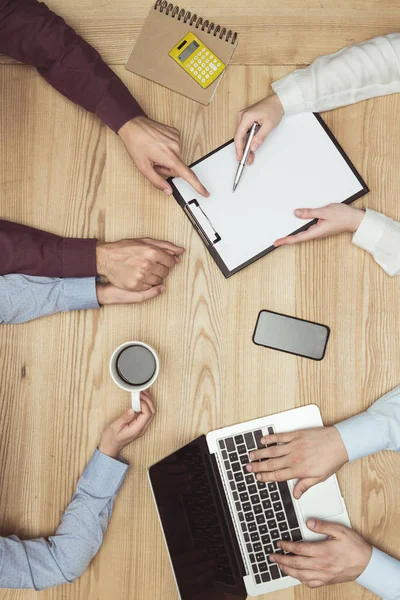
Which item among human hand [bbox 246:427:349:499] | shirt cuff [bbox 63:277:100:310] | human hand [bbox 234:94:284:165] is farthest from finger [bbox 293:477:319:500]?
human hand [bbox 234:94:284:165]

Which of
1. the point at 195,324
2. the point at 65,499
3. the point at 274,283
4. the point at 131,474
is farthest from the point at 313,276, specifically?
the point at 65,499

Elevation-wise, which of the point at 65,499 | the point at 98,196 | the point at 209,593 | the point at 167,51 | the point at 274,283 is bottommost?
the point at 209,593

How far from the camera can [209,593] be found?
976 mm

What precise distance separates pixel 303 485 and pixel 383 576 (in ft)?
0.72

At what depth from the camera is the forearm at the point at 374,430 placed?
3.32ft

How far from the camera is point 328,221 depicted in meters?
1.04

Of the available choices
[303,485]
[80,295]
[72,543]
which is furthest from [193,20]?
[72,543]

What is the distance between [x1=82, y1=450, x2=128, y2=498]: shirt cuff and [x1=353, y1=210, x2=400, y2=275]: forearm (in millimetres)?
627

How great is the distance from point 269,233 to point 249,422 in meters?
0.37

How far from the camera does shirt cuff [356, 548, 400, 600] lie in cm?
100

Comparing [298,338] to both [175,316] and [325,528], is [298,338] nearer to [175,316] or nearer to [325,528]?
[175,316]

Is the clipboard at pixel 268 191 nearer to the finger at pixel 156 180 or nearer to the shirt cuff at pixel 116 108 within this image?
the finger at pixel 156 180

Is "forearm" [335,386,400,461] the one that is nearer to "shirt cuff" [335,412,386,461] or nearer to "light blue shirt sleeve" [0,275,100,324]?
"shirt cuff" [335,412,386,461]

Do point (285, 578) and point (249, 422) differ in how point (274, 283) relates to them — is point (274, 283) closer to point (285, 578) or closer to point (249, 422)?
point (249, 422)
